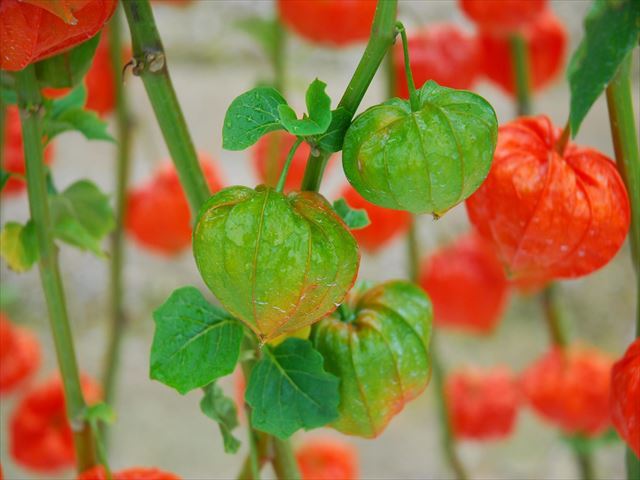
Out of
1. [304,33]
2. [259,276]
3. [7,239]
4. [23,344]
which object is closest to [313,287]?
[259,276]

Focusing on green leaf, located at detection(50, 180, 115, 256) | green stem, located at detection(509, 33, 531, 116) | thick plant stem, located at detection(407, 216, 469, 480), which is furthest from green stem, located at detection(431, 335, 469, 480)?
green leaf, located at detection(50, 180, 115, 256)

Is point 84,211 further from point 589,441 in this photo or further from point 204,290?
point 204,290

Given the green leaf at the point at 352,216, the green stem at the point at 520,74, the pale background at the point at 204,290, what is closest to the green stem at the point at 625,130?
the green leaf at the point at 352,216

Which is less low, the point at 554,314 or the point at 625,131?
the point at 625,131

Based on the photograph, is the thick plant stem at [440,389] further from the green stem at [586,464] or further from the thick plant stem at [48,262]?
the thick plant stem at [48,262]

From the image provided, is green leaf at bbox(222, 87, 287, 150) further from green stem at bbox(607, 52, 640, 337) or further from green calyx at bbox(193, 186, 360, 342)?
green stem at bbox(607, 52, 640, 337)

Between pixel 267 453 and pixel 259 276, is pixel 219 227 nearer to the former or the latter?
pixel 259 276

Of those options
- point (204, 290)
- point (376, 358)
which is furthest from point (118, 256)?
point (204, 290)
